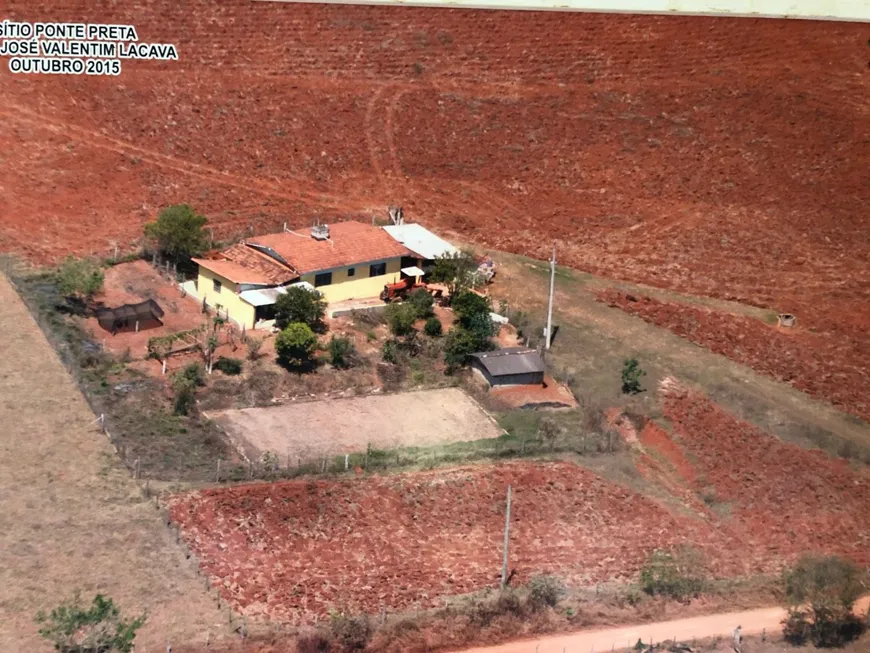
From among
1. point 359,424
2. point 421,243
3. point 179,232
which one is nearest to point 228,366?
point 359,424

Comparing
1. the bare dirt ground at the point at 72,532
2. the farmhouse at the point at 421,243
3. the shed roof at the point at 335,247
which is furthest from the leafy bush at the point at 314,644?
the farmhouse at the point at 421,243

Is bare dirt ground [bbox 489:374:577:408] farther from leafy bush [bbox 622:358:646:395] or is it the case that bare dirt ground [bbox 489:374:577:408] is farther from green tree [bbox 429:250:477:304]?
green tree [bbox 429:250:477:304]

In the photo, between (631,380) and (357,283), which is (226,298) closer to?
(357,283)

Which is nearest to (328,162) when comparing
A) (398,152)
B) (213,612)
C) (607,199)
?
(398,152)

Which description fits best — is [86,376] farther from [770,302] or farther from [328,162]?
[770,302]

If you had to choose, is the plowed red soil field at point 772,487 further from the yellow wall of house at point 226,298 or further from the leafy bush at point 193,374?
the leafy bush at point 193,374

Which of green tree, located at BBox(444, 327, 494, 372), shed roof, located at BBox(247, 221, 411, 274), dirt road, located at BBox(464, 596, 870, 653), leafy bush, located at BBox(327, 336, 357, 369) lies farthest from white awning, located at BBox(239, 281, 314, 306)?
dirt road, located at BBox(464, 596, 870, 653)
